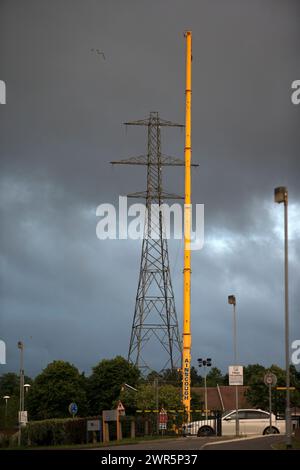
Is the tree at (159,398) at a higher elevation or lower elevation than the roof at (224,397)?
higher

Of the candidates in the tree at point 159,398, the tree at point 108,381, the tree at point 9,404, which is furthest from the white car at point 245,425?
the tree at point 108,381

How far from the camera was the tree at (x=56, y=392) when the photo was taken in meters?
85.8

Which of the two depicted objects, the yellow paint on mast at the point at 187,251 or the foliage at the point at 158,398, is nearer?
the foliage at the point at 158,398

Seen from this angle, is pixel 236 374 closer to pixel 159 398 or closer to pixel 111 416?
pixel 111 416

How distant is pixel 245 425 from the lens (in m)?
42.8

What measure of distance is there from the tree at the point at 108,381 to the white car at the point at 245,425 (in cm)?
4535

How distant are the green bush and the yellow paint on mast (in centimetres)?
1939

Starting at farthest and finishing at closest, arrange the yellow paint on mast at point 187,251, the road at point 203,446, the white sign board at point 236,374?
the yellow paint on mast at point 187,251 < the white sign board at point 236,374 < the road at point 203,446

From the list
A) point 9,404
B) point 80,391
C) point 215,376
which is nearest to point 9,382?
point 215,376

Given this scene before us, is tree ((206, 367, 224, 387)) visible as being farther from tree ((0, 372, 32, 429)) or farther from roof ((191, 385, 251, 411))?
roof ((191, 385, 251, 411))

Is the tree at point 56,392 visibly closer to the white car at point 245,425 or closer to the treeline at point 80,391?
the treeline at point 80,391
